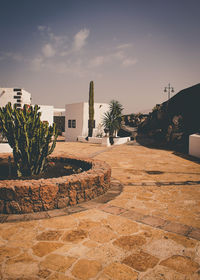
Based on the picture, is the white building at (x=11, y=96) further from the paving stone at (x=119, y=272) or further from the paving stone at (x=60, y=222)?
the paving stone at (x=119, y=272)

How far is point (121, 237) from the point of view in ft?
9.29

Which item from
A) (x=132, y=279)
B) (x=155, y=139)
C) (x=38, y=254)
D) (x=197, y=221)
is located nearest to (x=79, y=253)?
(x=38, y=254)

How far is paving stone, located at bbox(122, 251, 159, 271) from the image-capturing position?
2236 millimetres

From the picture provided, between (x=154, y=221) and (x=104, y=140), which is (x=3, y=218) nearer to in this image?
(x=154, y=221)

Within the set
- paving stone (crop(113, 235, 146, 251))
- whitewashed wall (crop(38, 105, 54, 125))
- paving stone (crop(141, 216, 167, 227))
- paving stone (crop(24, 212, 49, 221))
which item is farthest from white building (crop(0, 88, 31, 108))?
paving stone (crop(113, 235, 146, 251))

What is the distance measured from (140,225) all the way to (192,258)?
0.92 meters

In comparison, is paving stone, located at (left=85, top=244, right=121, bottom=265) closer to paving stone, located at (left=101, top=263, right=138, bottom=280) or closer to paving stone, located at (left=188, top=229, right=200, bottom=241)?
paving stone, located at (left=101, top=263, right=138, bottom=280)

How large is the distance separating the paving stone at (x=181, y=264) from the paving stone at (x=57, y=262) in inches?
41.0

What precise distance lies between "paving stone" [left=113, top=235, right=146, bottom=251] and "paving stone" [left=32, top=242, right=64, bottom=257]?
749mm

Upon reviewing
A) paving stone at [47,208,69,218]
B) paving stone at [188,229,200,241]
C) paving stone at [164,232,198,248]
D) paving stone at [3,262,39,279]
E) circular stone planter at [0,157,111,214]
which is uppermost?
circular stone planter at [0,157,111,214]

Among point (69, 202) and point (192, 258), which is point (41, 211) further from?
point (192, 258)

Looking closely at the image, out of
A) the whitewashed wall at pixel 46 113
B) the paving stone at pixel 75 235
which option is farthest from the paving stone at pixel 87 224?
the whitewashed wall at pixel 46 113

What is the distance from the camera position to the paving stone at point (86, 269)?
210cm

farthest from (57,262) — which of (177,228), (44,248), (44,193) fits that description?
(177,228)
